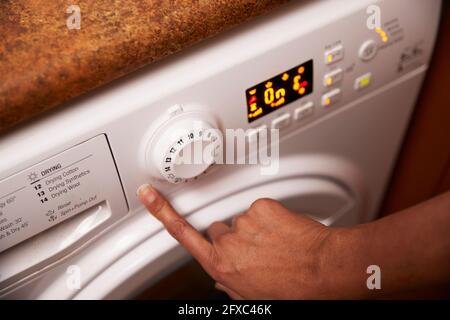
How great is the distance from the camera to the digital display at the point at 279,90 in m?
0.49

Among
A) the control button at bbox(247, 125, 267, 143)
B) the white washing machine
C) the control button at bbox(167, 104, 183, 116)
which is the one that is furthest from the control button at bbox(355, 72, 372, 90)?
the control button at bbox(167, 104, 183, 116)

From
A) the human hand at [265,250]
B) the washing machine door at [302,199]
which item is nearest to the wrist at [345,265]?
the human hand at [265,250]

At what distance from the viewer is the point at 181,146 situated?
1.45ft

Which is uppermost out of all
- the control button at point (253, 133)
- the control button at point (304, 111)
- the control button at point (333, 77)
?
the control button at point (333, 77)

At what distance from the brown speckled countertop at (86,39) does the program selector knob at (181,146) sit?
0.07 metres

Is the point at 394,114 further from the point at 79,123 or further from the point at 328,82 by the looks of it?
the point at 79,123

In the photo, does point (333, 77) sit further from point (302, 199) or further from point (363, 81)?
point (302, 199)

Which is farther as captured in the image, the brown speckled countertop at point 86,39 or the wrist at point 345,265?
the wrist at point 345,265

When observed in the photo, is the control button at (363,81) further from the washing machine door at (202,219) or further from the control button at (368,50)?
the washing machine door at (202,219)

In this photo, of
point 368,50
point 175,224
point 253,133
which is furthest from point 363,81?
point 175,224

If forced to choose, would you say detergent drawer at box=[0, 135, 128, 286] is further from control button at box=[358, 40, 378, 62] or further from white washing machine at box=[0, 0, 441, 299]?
control button at box=[358, 40, 378, 62]

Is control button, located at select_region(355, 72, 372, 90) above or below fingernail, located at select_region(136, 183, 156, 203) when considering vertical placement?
above

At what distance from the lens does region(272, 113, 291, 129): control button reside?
0.52 m

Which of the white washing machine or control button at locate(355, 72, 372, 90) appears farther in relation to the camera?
control button at locate(355, 72, 372, 90)
